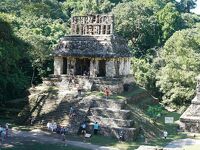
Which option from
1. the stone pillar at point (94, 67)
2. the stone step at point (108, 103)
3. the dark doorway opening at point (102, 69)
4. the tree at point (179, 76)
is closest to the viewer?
the stone step at point (108, 103)

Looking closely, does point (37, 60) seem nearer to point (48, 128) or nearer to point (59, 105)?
point (59, 105)

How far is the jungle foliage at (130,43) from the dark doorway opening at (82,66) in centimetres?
443

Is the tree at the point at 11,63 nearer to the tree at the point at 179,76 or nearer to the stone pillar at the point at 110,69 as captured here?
the stone pillar at the point at 110,69

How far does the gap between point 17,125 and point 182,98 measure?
61.1 feet

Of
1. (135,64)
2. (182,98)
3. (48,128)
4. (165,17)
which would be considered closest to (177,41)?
(135,64)

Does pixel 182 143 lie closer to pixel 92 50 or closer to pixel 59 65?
pixel 92 50

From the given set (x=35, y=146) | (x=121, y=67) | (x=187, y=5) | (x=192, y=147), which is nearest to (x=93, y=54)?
(x=121, y=67)

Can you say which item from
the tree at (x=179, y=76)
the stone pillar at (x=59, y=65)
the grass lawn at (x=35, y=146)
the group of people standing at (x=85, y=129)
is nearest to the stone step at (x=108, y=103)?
the group of people standing at (x=85, y=129)

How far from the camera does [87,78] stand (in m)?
34.2

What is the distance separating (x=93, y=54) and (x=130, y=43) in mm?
28156

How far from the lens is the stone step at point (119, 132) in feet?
89.8

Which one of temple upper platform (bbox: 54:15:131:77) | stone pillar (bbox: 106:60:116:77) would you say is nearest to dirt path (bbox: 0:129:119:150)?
temple upper platform (bbox: 54:15:131:77)

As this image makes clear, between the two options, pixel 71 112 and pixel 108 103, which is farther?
pixel 108 103

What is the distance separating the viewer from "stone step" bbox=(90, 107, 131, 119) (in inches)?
1126
